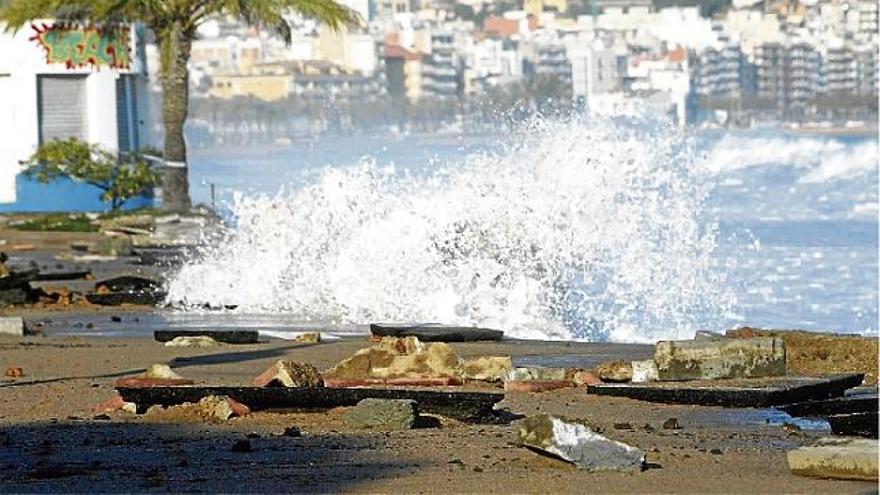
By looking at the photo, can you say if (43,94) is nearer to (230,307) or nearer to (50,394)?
(230,307)

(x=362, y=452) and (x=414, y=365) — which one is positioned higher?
(x=362, y=452)

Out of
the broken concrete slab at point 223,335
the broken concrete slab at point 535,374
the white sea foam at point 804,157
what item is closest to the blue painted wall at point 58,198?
the broken concrete slab at point 223,335

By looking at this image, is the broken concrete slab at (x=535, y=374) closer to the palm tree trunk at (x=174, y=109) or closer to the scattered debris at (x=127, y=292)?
the scattered debris at (x=127, y=292)

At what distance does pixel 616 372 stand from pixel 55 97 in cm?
2494

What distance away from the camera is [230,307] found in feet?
62.0

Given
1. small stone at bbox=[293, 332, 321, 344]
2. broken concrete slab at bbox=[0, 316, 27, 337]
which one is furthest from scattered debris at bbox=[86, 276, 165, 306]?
small stone at bbox=[293, 332, 321, 344]

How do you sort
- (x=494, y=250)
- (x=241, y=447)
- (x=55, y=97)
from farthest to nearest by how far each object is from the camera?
(x=55, y=97), (x=494, y=250), (x=241, y=447)

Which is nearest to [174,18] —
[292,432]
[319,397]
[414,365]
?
[414,365]

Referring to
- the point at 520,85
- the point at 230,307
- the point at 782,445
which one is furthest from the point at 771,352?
the point at 520,85

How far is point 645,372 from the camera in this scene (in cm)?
1099

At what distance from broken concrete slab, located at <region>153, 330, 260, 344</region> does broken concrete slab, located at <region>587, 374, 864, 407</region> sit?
153 inches

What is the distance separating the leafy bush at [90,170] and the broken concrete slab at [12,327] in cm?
1830

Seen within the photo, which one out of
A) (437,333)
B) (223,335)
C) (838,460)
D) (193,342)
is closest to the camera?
(838,460)

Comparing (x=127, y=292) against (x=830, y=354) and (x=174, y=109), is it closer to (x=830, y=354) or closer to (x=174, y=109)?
(x=830, y=354)
